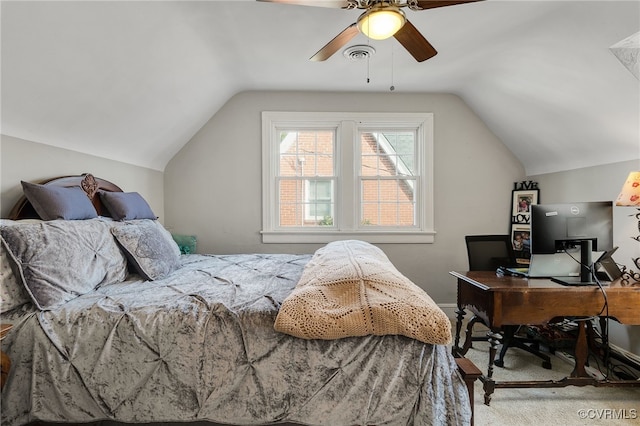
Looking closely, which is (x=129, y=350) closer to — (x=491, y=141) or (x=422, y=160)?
(x=422, y=160)

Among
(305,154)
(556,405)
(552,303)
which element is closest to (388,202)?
(305,154)

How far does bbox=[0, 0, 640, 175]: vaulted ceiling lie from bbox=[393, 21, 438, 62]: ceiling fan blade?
392mm

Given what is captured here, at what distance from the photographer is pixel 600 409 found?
1900mm

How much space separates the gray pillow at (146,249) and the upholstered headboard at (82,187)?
39cm

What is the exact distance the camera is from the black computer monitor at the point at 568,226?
197cm

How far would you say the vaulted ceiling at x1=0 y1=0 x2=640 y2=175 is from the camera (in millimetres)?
→ 1737

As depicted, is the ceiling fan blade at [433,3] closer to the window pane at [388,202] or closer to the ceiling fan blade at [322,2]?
the ceiling fan blade at [322,2]

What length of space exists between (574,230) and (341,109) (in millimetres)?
2505

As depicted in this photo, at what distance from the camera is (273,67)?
2938 millimetres

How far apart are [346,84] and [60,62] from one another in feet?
7.98

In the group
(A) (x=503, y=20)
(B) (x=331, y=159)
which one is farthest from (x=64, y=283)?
(A) (x=503, y=20)

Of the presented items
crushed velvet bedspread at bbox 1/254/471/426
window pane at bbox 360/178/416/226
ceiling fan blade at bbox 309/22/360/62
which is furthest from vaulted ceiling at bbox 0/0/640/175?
crushed velvet bedspread at bbox 1/254/471/426

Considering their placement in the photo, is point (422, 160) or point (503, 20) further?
point (422, 160)

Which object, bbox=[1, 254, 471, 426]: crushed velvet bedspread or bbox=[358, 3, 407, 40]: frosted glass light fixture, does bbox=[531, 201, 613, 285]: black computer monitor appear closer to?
bbox=[1, 254, 471, 426]: crushed velvet bedspread
